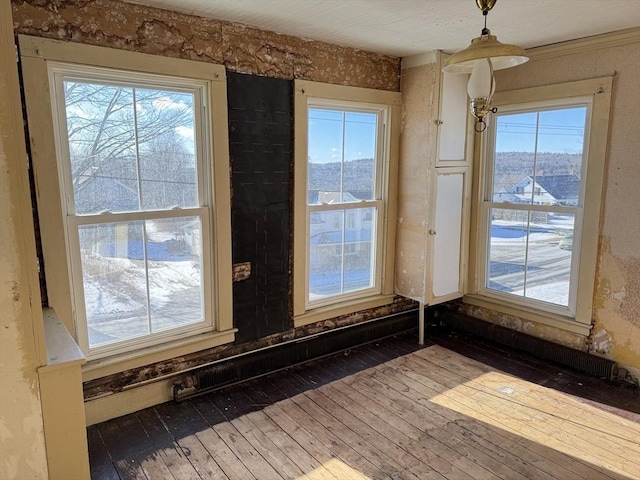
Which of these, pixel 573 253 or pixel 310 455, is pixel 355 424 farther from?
pixel 573 253

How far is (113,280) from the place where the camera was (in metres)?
2.58

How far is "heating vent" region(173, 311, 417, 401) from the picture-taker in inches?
117

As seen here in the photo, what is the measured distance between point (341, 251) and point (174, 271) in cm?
137

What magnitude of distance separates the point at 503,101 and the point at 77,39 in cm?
311

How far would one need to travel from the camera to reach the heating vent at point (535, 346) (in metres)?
3.25

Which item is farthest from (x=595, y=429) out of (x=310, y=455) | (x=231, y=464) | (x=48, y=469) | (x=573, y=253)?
(x=48, y=469)

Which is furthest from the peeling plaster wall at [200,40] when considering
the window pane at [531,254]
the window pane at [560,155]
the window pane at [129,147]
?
the window pane at [531,254]

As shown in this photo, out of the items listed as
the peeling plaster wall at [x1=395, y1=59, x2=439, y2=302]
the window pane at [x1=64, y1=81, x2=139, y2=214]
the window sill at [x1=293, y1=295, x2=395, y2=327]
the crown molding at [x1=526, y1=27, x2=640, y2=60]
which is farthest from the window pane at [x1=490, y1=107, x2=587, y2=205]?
the window pane at [x1=64, y1=81, x2=139, y2=214]

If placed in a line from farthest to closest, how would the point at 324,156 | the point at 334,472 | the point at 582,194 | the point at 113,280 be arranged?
the point at 324,156 < the point at 582,194 < the point at 113,280 < the point at 334,472

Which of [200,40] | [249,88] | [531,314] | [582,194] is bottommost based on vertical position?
[531,314]

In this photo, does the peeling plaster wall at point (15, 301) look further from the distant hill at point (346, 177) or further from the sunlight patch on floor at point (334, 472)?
the distant hill at point (346, 177)

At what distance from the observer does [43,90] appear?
219 centimetres

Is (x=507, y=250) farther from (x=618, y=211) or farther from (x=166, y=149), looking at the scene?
(x=166, y=149)

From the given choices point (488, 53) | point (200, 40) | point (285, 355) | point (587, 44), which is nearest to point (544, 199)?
point (587, 44)
